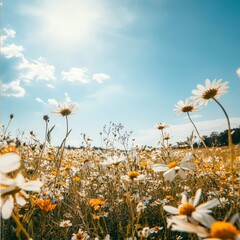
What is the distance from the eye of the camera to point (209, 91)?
195 centimetres

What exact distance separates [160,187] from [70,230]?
1352 mm

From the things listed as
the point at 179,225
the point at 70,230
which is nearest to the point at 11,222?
the point at 70,230

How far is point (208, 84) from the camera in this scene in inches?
76.5

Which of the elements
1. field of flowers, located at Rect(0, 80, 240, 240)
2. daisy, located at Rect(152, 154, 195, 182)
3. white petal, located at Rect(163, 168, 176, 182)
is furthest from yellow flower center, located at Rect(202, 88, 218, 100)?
white petal, located at Rect(163, 168, 176, 182)

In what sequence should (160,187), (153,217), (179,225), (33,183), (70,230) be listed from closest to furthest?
(179,225), (33,183), (70,230), (153,217), (160,187)

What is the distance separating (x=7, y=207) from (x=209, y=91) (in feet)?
5.11

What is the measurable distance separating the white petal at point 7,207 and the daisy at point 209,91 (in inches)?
59.4

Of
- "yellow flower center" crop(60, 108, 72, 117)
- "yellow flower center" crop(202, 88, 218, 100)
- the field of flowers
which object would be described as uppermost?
"yellow flower center" crop(60, 108, 72, 117)

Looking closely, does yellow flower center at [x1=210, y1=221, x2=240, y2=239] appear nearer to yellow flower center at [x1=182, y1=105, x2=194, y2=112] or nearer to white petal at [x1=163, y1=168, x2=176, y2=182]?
white petal at [x1=163, y1=168, x2=176, y2=182]

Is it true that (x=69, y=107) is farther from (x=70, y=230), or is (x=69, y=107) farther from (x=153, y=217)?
(x=153, y=217)

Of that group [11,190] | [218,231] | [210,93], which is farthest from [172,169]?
[11,190]

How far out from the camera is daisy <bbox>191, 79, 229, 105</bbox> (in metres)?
1.91

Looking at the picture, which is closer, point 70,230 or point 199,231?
point 199,231

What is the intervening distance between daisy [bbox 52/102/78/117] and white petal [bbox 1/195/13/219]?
214 cm
